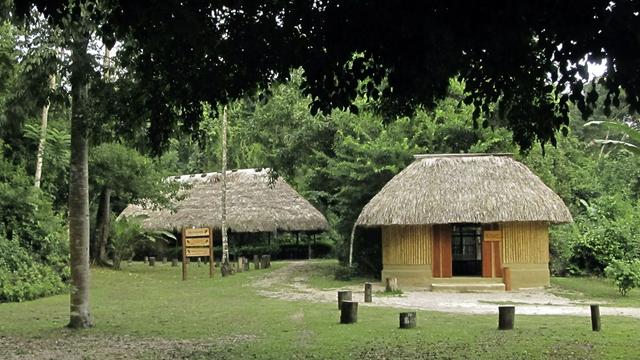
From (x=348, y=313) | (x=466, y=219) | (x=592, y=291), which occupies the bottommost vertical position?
(x=592, y=291)

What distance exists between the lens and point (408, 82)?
20.1 ft

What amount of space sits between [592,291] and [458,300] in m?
4.38

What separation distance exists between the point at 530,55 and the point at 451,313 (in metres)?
9.03

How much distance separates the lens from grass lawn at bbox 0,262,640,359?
9.10 m

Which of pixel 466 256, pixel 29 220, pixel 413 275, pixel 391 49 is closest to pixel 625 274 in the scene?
pixel 413 275

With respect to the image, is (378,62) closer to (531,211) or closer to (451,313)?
(451,313)

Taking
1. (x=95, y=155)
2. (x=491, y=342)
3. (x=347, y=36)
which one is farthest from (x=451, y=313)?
(x=95, y=155)

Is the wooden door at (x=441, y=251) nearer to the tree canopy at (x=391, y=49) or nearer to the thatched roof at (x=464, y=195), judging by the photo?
the thatched roof at (x=464, y=195)

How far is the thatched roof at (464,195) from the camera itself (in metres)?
19.7

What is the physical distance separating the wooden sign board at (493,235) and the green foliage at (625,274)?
317 centimetres

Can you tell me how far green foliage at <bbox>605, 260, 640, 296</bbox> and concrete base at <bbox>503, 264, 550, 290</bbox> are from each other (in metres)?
2.35

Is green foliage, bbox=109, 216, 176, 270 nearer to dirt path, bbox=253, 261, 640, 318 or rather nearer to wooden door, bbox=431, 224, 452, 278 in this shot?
dirt path, bbox=253, 261, 640, 318

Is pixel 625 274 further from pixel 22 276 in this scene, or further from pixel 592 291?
pixel 22 276

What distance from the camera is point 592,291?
759 inches
